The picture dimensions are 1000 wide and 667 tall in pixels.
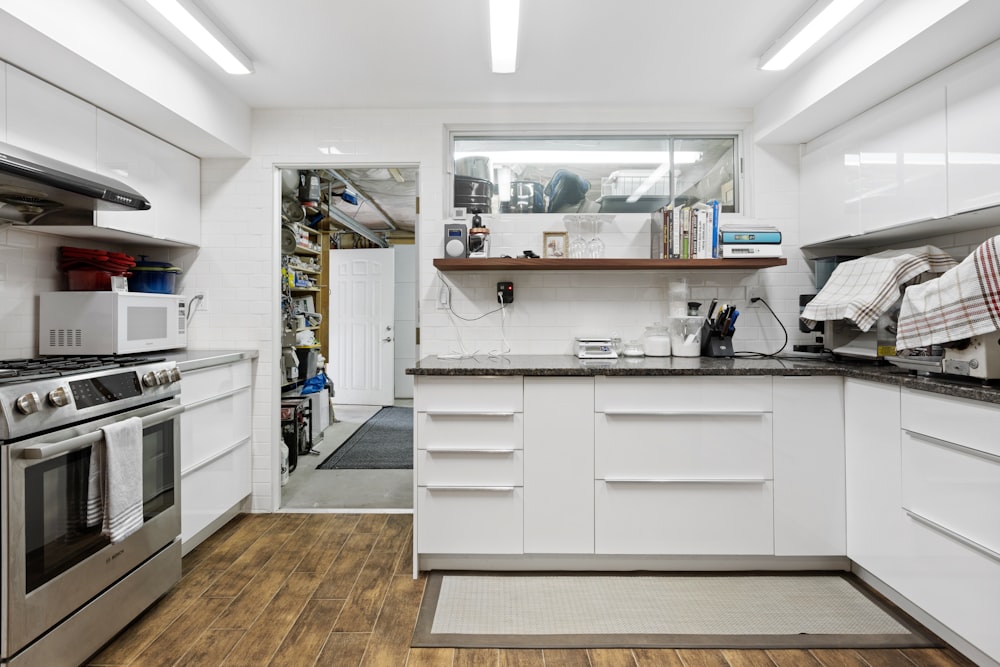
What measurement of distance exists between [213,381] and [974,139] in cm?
351

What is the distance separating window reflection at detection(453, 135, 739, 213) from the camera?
3.19 m

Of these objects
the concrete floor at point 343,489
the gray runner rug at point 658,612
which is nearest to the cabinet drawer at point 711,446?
the gray runner rug at point 658,612

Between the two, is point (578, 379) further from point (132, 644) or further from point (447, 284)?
point (132, 644)

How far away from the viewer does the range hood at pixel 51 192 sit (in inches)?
64.7

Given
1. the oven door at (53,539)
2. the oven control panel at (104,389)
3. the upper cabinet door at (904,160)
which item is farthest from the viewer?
the upper cabinet door at (904,160)

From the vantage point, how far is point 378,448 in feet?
15.2

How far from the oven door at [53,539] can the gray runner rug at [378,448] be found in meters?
2.16

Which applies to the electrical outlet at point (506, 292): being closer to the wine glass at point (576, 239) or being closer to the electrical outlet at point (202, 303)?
the wine glass at point (576, 239)

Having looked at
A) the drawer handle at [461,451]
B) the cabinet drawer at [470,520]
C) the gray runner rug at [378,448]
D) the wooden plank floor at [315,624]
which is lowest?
the wooden plank floor at [315,624]

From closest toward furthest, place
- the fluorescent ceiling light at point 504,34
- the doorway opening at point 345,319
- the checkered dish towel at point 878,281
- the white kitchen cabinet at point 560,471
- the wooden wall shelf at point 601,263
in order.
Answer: the fluorescent ceiling light at point 504,34
the checkered dish towel at point 878,281
the white kitchen cabinet at point 560,471
the wooden wall shelf at point 601,263
the doorway opening at point 345,319

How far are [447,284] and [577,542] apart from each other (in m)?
1.60

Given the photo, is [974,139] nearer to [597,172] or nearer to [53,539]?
[597,172]

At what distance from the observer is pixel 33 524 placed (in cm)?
154

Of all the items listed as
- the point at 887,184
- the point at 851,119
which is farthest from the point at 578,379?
the point at 851,119
